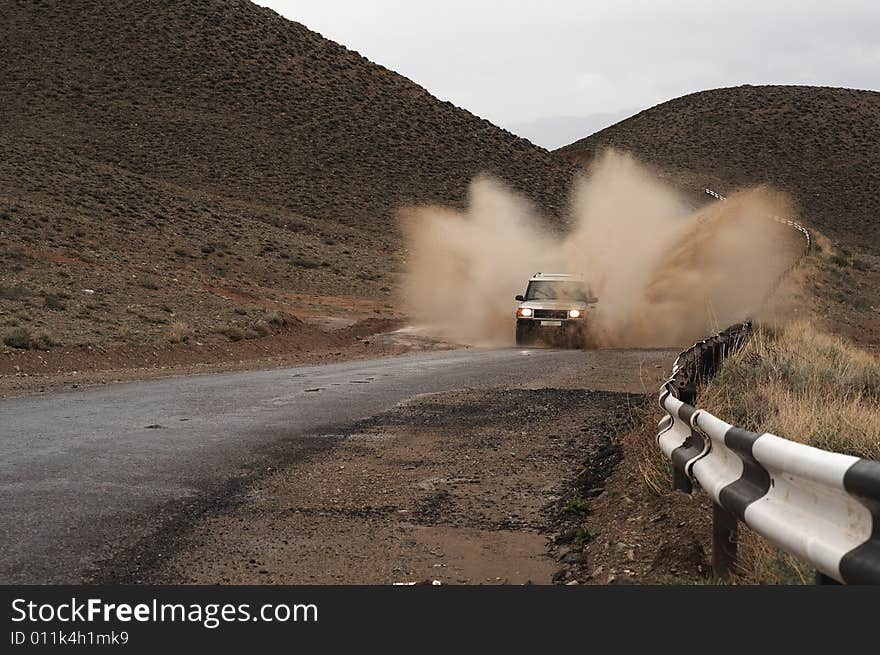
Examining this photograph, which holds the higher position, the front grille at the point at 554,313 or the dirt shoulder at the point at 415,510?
the dirt shoulder at the point at 415,510

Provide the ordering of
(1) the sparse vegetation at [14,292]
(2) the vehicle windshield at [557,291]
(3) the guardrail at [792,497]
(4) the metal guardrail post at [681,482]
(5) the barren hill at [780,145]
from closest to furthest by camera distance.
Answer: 1. (3) the guardrail at [792,497]
2. (4) the metal guardrail post at [681,482]
3. (2) the vehicle windshield at [557,291]
4. (1) the sparse vegetation at [14,292]
5. (5) the barren hill at [780,145]

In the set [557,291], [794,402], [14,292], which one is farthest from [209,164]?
[794,402]

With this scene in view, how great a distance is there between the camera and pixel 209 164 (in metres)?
63.9

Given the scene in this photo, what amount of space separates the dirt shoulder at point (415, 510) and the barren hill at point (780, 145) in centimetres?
7813

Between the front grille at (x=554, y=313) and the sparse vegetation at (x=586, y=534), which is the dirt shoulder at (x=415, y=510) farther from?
the front grille at (x=554, y=313)

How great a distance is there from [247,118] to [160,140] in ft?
20.5

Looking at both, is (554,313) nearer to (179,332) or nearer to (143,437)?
(179,332)

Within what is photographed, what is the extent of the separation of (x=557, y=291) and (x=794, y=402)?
1523cm

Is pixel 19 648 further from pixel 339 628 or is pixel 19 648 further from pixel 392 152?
pixel 392 152

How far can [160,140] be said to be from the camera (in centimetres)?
6575

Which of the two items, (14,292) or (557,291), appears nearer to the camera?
(557,291)

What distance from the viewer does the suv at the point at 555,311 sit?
24.7 m

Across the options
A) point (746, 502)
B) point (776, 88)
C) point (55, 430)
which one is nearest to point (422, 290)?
point (55, 430)

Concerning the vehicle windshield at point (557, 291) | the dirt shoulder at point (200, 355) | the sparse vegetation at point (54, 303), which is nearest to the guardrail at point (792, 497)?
the dirt shoulder at point (200, 355)
